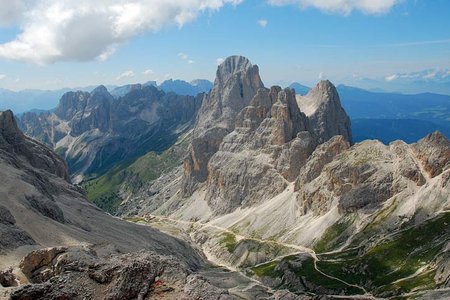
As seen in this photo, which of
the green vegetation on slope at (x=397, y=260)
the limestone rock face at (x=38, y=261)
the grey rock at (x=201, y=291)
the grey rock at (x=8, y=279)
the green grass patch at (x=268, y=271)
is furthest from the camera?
the green grass patch at (x=268, y=271)

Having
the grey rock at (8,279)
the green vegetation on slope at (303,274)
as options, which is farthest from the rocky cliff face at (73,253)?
the green vegetation on slope at (303,274)

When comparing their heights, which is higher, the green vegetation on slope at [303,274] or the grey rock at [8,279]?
the grey rock at [8,279]

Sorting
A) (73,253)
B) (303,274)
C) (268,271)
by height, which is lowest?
(268,271)

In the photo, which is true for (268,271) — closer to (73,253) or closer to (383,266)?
(383,266)

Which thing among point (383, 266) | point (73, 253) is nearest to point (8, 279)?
point (73, 253)

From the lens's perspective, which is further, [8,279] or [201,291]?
[8,279]

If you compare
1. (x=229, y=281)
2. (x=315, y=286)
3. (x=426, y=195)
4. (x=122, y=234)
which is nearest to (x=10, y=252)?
(x=122, y=234)

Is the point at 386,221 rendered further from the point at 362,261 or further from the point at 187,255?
the point at 187,255

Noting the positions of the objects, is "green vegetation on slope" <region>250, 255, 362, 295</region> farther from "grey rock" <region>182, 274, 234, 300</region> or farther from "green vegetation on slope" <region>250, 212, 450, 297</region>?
"grey rock" <region>182, 274, 234, 300</region>

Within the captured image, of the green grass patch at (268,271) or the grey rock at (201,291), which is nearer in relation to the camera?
the grey rock at (201,291)

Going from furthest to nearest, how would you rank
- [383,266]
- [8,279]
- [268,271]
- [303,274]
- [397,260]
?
[268,271] < [303,274] < [397,260] < [383,266] < [8,279]

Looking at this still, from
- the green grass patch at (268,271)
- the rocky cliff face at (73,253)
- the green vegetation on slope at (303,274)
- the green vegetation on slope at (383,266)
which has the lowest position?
the green grass patch at (268,271)

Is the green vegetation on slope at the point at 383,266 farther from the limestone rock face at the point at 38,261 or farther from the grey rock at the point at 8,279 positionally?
the grey rock at the point at 8,279
